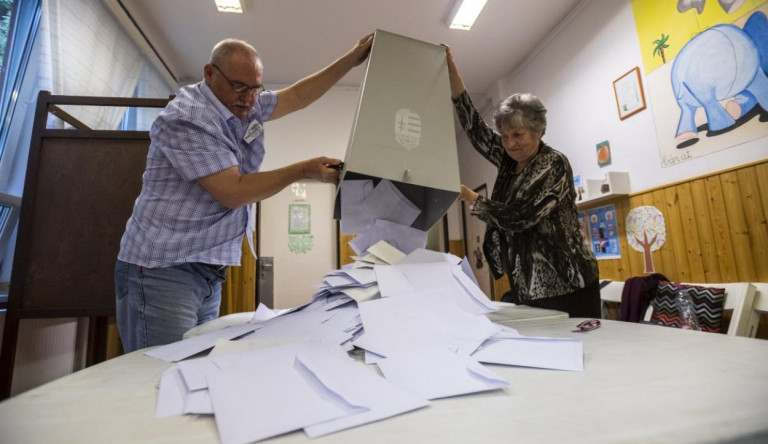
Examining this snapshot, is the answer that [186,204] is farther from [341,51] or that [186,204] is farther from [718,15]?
[341,51]

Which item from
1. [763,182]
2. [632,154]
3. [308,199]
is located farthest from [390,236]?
[308,199]

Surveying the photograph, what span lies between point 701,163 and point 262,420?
257cm

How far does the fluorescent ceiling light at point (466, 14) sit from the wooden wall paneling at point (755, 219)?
6.80ft

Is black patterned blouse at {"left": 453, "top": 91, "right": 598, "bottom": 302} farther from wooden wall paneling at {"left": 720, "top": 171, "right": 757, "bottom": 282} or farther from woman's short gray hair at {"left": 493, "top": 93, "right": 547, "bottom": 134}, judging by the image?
wooden wall paneling at {"left": 720, "top": 171, "right": 757, "bottom": 282}

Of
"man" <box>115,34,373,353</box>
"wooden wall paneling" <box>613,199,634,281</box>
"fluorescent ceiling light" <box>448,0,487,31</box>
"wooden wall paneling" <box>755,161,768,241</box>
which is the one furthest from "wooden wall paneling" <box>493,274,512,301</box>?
"man" <box>115,34,373,353</box>

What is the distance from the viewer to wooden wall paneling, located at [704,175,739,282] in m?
1.86

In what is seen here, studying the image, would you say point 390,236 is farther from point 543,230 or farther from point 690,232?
point 690,232

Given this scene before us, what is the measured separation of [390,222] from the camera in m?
0.90

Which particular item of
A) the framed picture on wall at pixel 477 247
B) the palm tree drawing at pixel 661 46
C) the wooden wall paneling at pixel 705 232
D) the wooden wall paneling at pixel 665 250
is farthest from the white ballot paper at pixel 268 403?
the framed picture on wall at pixel 477 247

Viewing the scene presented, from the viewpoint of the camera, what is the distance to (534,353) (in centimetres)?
46

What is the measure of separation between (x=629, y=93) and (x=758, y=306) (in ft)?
4.90

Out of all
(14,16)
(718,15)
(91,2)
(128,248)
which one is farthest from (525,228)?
(91,2)

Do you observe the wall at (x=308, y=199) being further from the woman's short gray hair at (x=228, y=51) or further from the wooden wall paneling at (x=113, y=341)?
the woman's short gray hair at (x=228, y=51)

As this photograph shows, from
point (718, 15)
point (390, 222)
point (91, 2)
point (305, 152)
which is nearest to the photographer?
point (390, 222)
